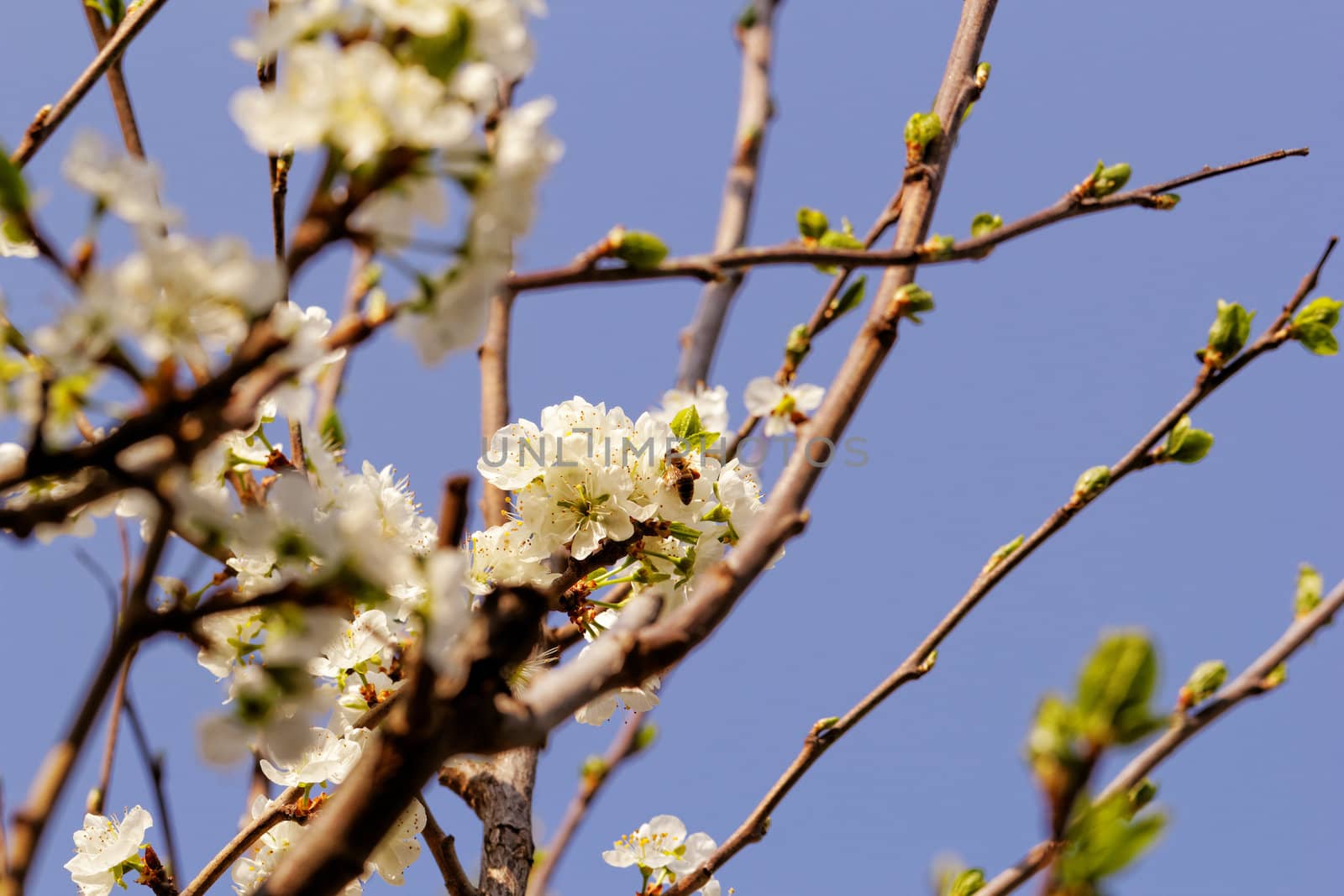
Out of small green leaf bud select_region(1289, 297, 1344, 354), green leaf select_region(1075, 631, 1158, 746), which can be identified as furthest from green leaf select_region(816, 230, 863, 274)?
small green leaf bud select_region(1289, 297, 1344, 354)

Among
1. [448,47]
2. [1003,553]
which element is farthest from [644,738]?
[448,47]

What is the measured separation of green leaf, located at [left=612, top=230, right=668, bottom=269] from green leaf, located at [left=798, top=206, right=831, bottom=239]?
0.33m

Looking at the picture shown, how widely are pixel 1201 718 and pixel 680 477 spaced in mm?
885

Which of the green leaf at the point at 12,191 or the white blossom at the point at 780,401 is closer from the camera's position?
the green leaf at the point at 12,191

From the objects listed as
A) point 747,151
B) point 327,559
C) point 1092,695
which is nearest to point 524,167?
point 327,559

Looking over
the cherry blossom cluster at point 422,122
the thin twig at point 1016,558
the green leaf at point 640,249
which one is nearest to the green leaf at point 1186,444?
the thin twig at point 1016,558

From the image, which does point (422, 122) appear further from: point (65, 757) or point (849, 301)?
point (849, 301)

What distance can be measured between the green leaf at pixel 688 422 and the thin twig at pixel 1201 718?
2.90 ft

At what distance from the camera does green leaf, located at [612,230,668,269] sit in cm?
105

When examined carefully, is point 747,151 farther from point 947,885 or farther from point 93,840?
point 93,840

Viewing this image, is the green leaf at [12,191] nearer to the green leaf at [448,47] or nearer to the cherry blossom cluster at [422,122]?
the cherry blossom cluster at [422,122]

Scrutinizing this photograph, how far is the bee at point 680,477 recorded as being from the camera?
1827mm

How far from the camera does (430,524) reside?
2.16 meters

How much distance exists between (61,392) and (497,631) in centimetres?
42
